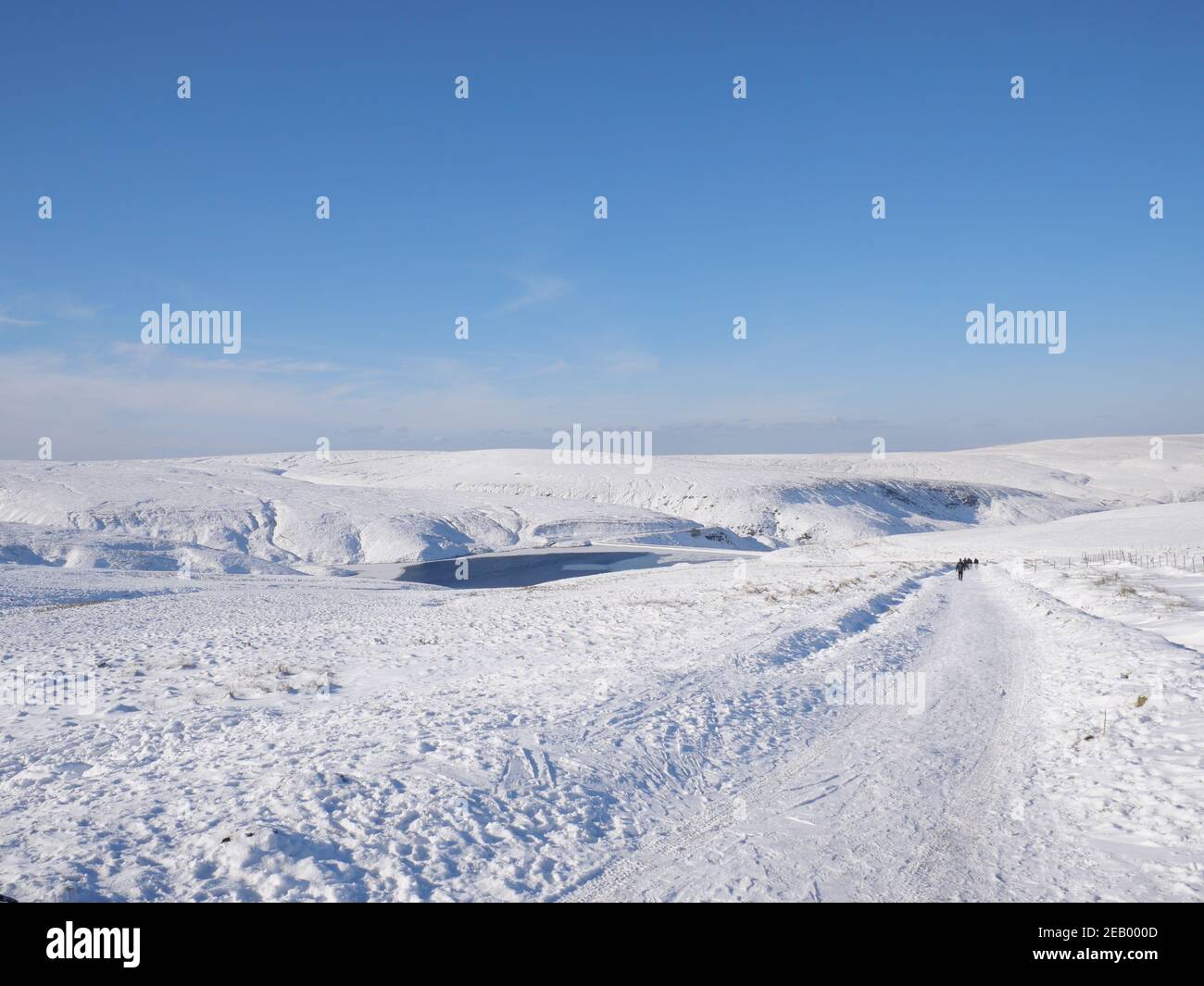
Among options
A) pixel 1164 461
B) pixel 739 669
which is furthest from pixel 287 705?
pixel 1164 461

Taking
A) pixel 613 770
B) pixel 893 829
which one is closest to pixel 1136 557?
pixel 893 829

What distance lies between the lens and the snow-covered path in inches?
248

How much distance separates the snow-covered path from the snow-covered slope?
58.2m

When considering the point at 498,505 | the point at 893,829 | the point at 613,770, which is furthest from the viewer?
the point at 498,505

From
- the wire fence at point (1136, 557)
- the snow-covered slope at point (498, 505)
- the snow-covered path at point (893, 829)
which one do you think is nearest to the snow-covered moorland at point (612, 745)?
the snow-covered path at point (893, 829)

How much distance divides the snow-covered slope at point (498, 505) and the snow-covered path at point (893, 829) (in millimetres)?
58165

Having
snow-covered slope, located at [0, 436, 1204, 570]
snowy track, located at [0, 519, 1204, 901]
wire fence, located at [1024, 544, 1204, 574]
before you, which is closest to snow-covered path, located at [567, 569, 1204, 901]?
snowy track, located at [0, 519, 1204, 901]

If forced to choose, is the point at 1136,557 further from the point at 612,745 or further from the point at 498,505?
the point at 498,505

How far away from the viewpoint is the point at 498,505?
91.1m

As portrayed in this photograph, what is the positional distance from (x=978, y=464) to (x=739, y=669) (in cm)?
17843

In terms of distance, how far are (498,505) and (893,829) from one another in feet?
280

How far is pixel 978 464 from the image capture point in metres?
170

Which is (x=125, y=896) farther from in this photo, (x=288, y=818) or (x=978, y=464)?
(x=978, y=464)

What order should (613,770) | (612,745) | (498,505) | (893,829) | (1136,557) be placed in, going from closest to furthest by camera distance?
(893,829) < (613,770) < (612,745) < (1136,557) < (498,505)
